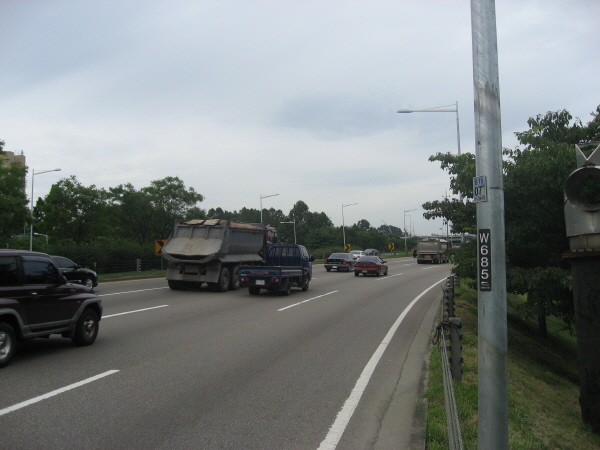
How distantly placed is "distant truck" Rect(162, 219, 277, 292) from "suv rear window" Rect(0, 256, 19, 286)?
1173cm

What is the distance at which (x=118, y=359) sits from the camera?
843cm

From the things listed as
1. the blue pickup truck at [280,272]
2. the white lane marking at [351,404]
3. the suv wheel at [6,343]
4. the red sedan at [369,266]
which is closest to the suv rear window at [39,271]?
the suv wheel at [6,343]

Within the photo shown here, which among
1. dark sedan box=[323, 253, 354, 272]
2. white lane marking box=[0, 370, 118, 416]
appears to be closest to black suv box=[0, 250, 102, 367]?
white lane marking box=[0, 370, 118, 416]

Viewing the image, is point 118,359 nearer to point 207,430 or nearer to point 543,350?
point 207,430

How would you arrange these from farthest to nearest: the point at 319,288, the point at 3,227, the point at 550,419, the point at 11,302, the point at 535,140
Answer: the point at 3,227 < the point at 319,288 < the point at 535,140 < the point at 11,302 < the point at 550,419

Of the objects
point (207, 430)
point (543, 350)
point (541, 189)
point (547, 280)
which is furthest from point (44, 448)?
point (543, 350)

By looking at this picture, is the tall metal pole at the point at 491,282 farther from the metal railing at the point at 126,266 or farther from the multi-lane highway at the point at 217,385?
the metal railing at the point at 126,266

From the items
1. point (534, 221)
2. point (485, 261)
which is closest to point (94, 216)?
point (534, 221)

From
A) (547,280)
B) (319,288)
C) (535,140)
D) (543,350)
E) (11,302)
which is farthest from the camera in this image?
(319,288)

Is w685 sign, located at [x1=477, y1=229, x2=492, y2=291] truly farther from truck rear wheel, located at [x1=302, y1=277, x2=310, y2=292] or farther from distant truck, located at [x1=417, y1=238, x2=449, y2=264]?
distant truck, located at [x1=417, y1=238, x2=449, y2=264]

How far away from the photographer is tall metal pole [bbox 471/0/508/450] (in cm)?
376

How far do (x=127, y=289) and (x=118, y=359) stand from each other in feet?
44.4

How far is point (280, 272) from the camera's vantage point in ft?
62.4

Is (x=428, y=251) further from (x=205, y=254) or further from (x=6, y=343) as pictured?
(x=6, y=343)
